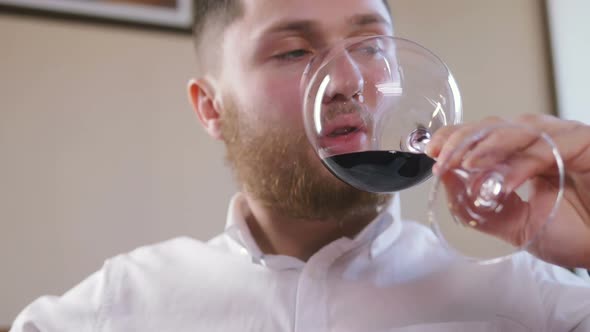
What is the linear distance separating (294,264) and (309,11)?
0.39m

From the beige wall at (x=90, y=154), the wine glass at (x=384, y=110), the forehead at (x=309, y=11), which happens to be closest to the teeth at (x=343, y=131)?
the wine glass at (x=384, y=110)

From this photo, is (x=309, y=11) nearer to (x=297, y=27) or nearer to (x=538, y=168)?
(x=297, y=27)

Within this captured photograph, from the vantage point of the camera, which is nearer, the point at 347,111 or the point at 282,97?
the point at 347,111

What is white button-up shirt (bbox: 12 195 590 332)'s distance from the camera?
0.78 metres

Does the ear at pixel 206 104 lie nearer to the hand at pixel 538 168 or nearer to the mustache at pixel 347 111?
the mustache at pixel 347 111

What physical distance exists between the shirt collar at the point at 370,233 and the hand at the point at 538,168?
0.30m

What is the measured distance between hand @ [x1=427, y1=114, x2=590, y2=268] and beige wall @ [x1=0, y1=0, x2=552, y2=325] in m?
0.54

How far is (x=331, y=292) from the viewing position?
32.2 inches

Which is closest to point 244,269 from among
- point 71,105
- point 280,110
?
point 280,110

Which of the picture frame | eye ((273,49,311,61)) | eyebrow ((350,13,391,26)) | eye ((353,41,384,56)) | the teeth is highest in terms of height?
the picture frame

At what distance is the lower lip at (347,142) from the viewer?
2.00ft

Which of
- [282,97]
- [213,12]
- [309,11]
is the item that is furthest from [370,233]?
[213,12]

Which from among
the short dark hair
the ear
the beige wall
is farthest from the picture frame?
the ear

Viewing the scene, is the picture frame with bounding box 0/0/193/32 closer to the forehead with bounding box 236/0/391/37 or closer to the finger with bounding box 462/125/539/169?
the forehead with bounding box 236/0/391/37
